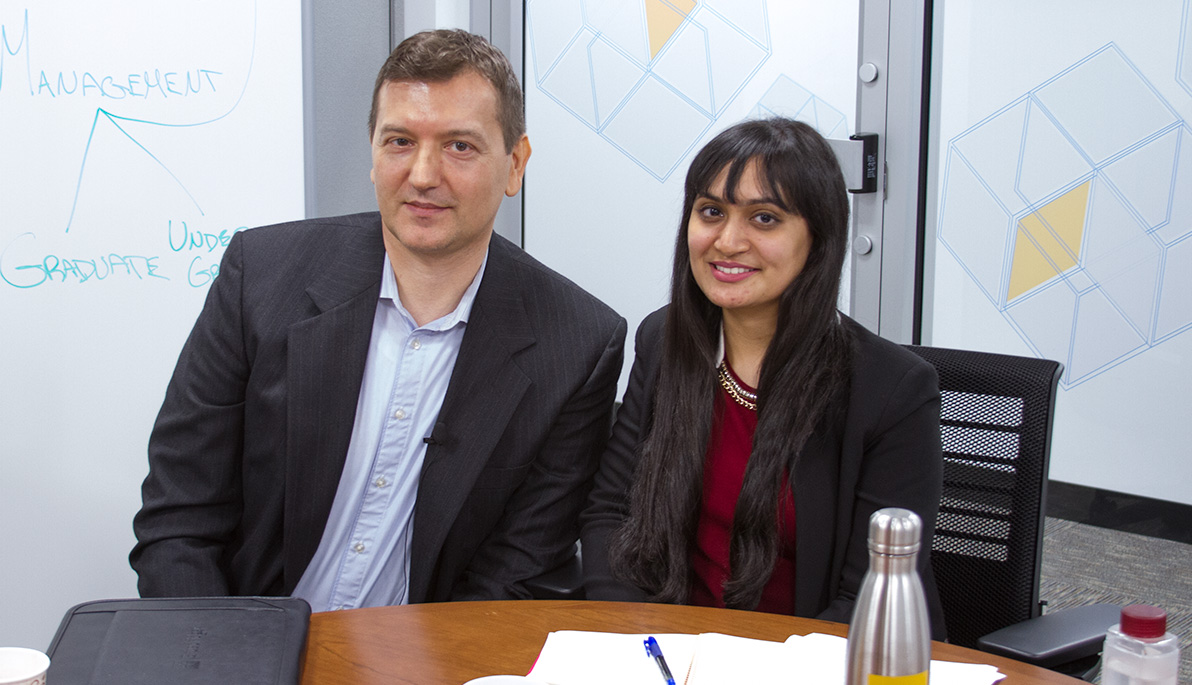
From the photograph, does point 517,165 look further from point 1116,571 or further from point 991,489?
point 1116,571

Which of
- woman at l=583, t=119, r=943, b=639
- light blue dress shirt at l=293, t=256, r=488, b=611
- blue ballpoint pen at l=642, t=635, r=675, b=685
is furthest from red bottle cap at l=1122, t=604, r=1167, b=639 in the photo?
light blue dress shirt at l=293, t=256, r=488, b=611

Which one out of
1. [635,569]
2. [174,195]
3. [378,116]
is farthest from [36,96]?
[635,569]

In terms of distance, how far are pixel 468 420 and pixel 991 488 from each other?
812mm

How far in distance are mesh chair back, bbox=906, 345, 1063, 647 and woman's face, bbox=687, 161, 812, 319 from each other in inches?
12.3

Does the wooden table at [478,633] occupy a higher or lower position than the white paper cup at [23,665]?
lower

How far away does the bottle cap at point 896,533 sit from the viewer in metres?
0.73

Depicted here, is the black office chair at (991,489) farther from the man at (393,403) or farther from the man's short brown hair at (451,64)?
the man's short brown hair at (451,64)

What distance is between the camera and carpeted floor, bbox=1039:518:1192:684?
2.84 m

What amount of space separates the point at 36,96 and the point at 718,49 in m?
1.68

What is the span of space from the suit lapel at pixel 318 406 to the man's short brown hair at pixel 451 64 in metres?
0.33

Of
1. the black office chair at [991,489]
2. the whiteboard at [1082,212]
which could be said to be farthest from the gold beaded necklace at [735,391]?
the whiteboard at [1082,212]

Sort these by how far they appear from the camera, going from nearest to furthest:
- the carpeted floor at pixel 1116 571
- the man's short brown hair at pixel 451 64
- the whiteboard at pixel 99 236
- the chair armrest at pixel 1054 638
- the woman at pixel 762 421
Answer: the chair armrest at pixel 1054 638
the woman at pixel 762 421
the man's short brown hair at pixel 451 64
the whiteboard at pixel 99 236
the carpeted floor at pixel 1116 571

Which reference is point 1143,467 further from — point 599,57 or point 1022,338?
point 599,57

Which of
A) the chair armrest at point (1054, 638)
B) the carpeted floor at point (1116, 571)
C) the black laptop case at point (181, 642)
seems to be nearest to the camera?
the black laptop case at point (181, 642)
